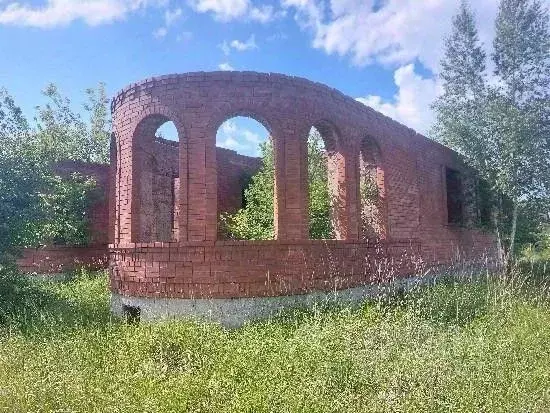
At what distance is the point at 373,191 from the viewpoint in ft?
32.7

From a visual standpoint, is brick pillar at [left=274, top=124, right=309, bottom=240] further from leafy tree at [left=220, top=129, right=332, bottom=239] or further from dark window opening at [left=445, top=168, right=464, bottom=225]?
dark window opening at [left=445, top=168, right=464, bottom=225]

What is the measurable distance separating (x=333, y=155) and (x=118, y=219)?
4.35m

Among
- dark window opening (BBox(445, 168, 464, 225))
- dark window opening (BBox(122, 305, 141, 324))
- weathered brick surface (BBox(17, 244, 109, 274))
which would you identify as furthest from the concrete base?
dark window opening (BBox(445, 168, 464, 225))

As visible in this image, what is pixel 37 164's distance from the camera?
846 centimetres

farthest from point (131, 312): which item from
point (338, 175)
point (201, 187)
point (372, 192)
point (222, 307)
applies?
point (372, 192)

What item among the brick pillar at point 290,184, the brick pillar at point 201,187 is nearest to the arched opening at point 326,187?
the brick pillar at point 290,184

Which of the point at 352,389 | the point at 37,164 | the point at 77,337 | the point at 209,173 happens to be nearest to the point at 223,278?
the point at 209,173

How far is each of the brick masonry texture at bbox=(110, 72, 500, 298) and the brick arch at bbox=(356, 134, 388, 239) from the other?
67 millimetres

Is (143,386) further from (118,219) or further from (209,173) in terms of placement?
(118,219)

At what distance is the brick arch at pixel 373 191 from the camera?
966cm

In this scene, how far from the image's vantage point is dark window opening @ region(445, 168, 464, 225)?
46.1ft

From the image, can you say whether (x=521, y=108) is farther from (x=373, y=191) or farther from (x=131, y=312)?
(x=131, y=312)

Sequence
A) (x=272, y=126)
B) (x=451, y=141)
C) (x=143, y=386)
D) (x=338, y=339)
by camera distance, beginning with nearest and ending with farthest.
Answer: (x=143, y=386) → (x=338, y=339) → (x=272, y=126) → (x=451, y=141)

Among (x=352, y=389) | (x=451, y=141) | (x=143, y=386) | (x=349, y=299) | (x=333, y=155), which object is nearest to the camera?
(x=352, y=389)
